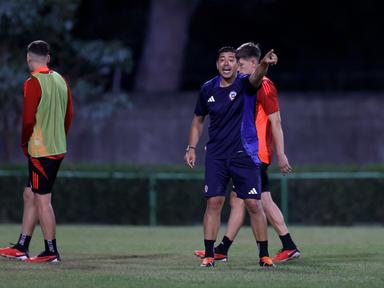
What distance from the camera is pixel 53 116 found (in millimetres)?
11711

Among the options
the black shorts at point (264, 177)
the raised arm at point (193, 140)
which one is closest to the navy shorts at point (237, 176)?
the raised arm at point (193, 140)

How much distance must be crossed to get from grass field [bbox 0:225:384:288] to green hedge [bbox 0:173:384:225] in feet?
17.4

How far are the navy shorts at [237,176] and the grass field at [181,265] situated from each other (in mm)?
746

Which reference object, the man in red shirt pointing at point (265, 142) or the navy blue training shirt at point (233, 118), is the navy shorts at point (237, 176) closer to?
the navy blue training shirt at point (233, 118)

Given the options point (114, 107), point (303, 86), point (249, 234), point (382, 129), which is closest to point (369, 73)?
point (303, 86)

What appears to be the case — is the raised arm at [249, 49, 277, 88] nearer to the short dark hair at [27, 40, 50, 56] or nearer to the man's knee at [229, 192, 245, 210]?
the man's knee at [229, 192, 245, 210]

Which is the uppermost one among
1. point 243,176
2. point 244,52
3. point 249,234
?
point 244,52

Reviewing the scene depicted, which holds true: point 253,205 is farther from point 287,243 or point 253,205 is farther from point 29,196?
point 29,196

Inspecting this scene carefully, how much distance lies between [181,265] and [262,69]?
227cm

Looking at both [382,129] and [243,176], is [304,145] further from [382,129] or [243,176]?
[243,176]

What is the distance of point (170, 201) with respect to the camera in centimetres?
2195

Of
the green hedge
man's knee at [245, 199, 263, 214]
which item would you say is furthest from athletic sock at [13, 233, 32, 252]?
the green hedge

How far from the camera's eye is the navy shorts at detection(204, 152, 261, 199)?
11.1 metres

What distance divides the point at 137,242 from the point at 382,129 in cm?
1286
